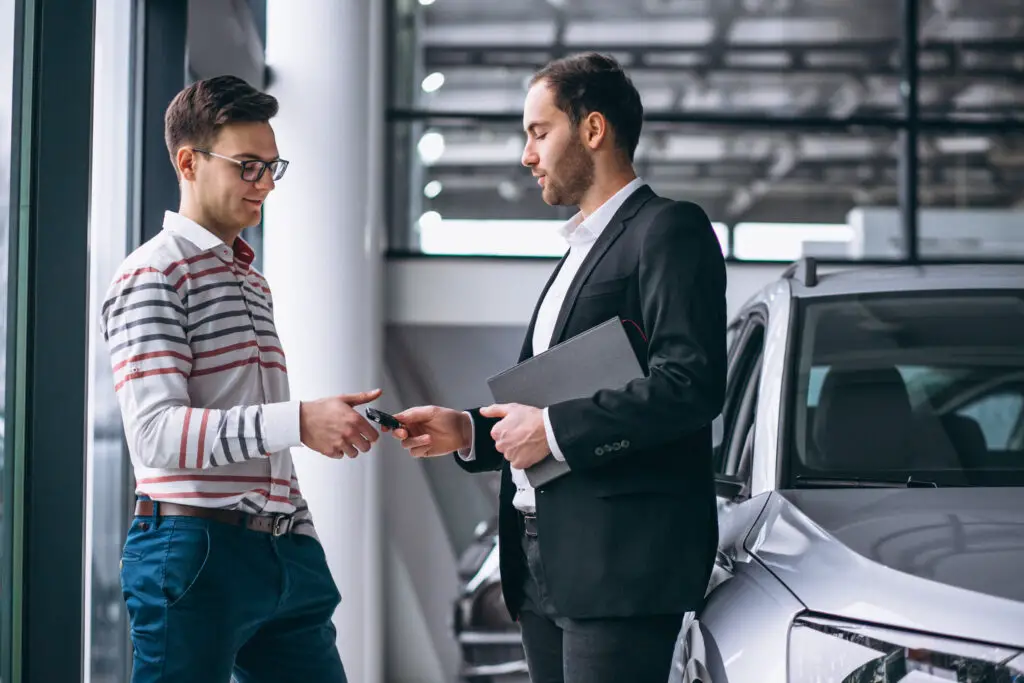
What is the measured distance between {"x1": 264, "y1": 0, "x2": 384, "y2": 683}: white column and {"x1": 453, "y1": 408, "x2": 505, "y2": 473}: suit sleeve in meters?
2.74

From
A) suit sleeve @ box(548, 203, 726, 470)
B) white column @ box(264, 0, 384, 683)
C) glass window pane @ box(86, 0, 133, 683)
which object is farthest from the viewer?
white column @ box(264, 0, 384, 683)

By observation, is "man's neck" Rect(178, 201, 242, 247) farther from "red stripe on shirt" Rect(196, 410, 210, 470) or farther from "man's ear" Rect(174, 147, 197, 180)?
"red stripe on shirt" Rect(196, 410, 210, 470)

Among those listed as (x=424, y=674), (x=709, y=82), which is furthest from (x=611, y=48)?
(x=424, y=674)

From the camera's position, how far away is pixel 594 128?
190 cm

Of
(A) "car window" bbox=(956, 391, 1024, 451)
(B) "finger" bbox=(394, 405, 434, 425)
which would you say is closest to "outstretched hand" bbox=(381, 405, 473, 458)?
(B) "finger" bbox=(394, 405, 434, 425)

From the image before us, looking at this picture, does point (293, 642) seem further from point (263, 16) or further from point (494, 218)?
point (494, 218)

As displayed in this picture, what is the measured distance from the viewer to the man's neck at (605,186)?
192 cm

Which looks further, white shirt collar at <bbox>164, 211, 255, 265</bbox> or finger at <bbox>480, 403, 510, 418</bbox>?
white shirt collar at <bbox>164, 211, 255, 265</bbox>

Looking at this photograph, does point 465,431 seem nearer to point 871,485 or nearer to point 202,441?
point 202,441

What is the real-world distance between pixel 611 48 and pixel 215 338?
15.9 ft

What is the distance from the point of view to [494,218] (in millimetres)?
6133

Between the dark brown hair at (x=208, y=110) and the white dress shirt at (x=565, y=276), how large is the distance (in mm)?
623

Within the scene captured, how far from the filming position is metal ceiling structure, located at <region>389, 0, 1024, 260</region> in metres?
6.12

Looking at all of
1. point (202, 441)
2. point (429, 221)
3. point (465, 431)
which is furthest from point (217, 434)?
point (429, 221)
